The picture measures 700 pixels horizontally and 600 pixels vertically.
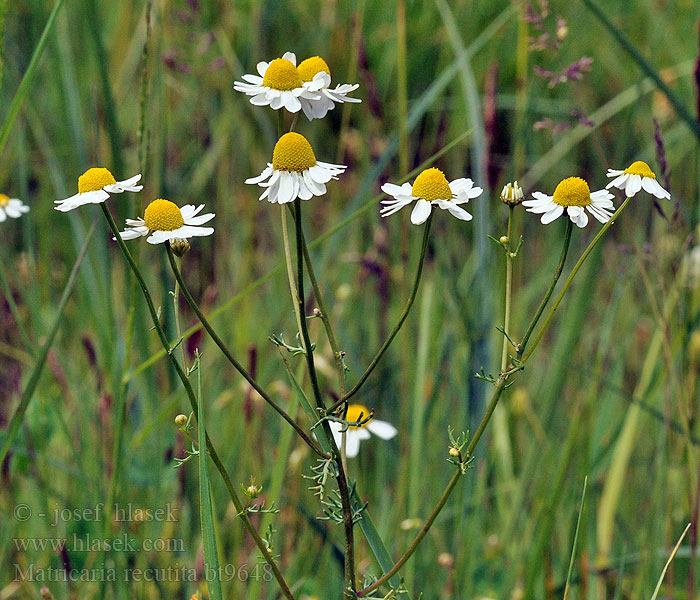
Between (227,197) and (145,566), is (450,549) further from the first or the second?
(227,197)

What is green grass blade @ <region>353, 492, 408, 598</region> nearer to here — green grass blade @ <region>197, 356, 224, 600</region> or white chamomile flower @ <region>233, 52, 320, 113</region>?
green grass blade @ <region>197, 356, 224, 600</region>

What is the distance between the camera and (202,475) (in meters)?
0.74

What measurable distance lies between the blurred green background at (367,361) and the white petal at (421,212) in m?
0.25

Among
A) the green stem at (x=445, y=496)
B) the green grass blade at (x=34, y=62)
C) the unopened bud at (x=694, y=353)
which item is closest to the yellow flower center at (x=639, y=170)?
the green stem at (x=445, y=496)

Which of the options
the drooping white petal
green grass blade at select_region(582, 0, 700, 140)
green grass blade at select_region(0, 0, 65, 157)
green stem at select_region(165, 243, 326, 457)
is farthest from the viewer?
the drooping white petal

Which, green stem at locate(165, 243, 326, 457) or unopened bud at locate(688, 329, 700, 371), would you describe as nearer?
green stem at locate(165, 243, 326, 457)

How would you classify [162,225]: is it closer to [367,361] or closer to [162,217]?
[162,217]

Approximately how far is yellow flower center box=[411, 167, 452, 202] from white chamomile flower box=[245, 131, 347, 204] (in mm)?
82

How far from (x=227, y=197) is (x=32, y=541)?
1100mm

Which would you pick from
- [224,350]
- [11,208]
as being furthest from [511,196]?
[11,208]

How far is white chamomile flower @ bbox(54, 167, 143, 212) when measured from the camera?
0.71 metres

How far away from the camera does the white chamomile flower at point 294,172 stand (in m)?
0.69

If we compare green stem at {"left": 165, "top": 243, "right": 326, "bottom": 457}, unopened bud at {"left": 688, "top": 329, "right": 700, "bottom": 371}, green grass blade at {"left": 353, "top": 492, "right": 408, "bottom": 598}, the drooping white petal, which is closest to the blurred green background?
unopened bud at {"left": 688, "top": 329, "right": 700, "bottom": 371}

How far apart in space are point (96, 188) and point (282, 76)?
203 millimetres
